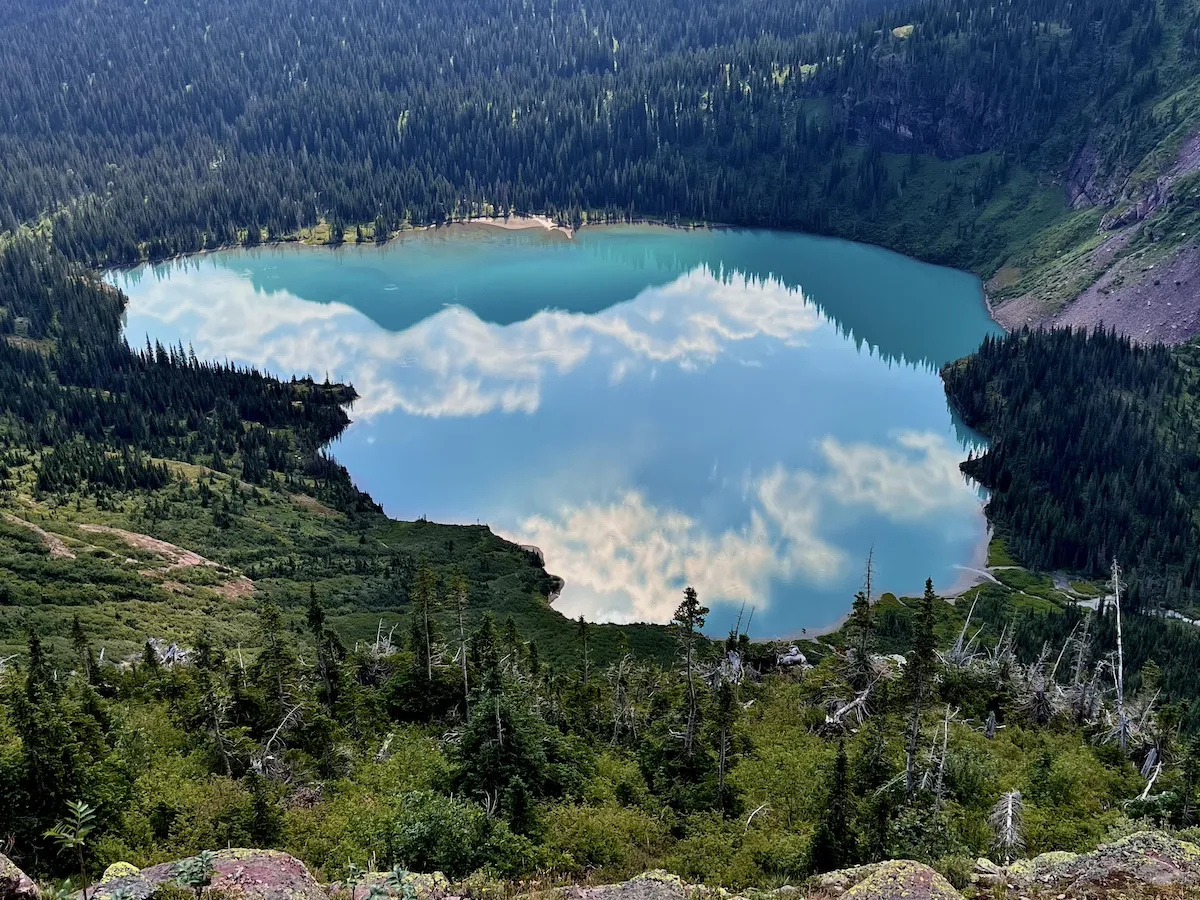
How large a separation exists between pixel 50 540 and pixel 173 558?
9185 millimetres

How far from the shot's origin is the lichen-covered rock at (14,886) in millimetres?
14969

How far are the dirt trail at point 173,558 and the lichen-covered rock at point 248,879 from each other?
5985 centimetres

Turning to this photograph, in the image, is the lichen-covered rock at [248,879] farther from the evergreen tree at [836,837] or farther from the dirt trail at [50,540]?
the dirt trail at [50,540]

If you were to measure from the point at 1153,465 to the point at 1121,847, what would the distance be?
333 ft

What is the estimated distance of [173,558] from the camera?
79250 millimetres

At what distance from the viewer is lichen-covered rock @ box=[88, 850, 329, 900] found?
1670cm

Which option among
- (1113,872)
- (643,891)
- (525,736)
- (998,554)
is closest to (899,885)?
(1113,872)

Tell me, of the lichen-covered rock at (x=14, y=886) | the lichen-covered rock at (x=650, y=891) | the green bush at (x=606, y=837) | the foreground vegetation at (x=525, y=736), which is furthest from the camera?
the green bush at (x=606, y=837)

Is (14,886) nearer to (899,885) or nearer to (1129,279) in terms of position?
(899,885)

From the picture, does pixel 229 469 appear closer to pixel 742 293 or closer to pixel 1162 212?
pixel 742 293

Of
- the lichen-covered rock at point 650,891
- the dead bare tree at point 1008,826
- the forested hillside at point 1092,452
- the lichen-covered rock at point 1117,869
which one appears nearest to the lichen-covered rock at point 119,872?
the lichen-covered rock at point 650,891

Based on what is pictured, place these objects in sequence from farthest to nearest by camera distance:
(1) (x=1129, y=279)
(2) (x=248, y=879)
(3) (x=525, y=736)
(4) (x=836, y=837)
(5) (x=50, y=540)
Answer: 1. (1) (x=1129, y=279)
2. (5) (x=50, y=540)
3. (3) (x=525, y=736)
4. (4) (x=836, y=837)
5. (2) (x=248, y=879)

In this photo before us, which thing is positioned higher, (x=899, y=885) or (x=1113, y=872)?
(x=899, y=885)

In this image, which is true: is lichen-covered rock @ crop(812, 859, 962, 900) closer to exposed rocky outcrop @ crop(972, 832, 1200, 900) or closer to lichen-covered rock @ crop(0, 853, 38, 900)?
exposed rocky outcrop @ crop(972, 832, 1200, 900)
